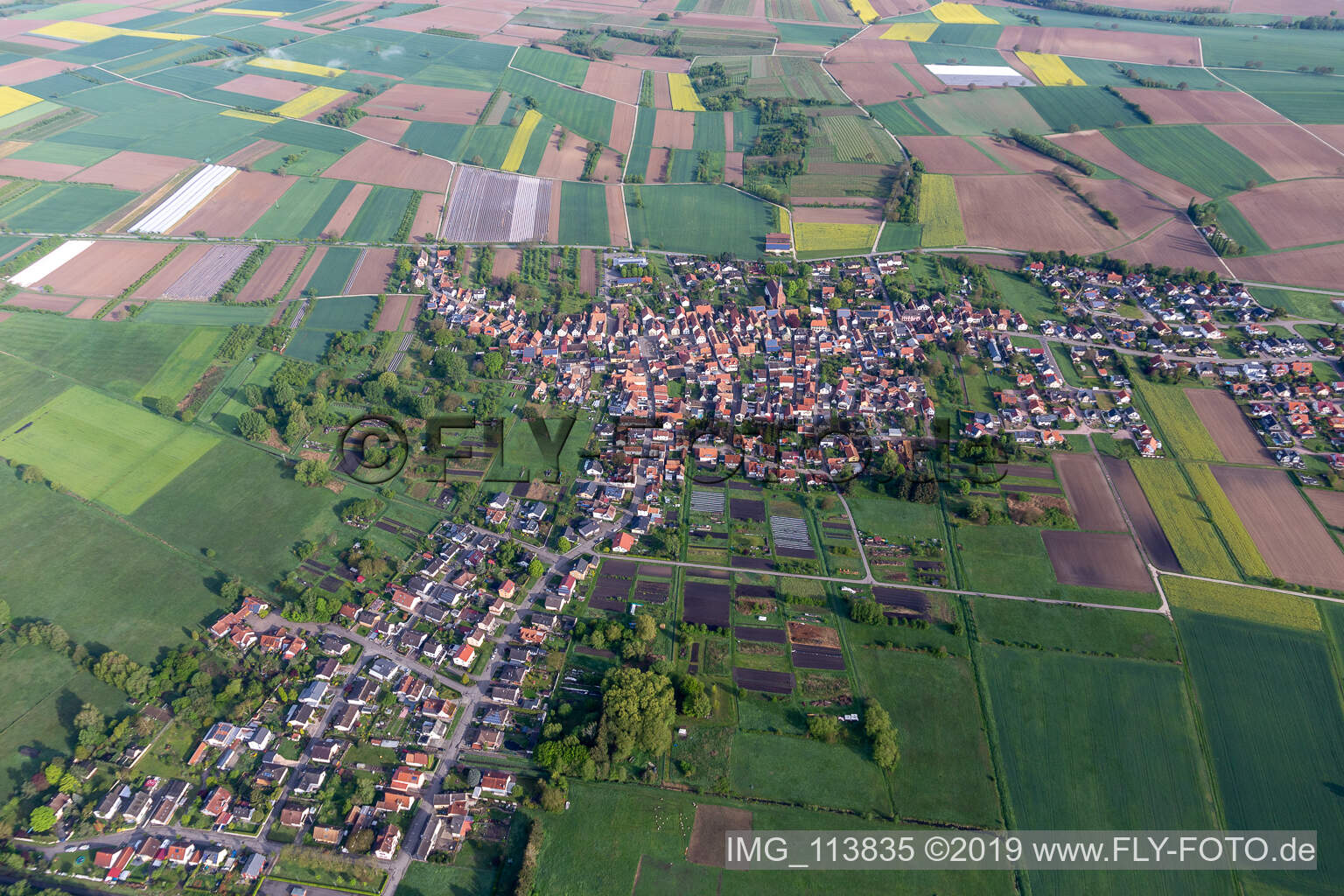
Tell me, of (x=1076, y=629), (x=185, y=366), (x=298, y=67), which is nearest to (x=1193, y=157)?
(x=1076, y=629)

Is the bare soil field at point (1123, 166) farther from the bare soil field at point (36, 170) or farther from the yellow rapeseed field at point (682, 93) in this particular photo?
the bare soil field at point (36, 170)

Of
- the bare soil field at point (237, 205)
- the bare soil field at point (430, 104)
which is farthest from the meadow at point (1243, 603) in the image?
the bare soil field at point (430, 104)

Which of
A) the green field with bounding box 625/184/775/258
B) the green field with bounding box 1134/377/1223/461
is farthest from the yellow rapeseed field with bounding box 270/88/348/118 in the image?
the green field with bounding box 1134/377/1223/461

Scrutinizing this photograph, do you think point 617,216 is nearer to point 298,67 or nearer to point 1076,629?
point 1076,629

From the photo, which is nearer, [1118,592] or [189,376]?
[1118,592]

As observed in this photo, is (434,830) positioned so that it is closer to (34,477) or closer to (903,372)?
(34,477)

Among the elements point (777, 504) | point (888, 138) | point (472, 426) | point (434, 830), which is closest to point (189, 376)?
point (472, 426)
